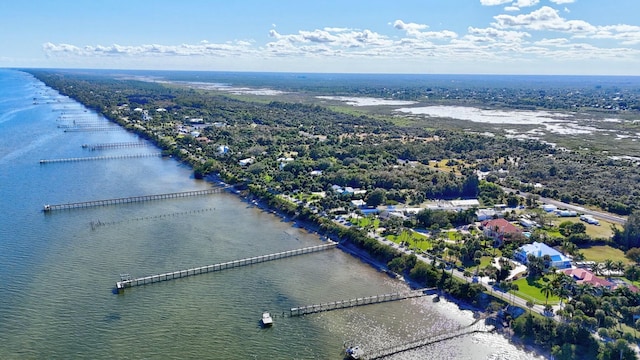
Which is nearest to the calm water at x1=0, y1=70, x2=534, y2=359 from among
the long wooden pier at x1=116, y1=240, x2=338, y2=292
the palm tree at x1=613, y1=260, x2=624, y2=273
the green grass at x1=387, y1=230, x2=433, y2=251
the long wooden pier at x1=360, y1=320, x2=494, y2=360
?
the long wooden pier at x1=360, y1=320, x2=494, y2=360

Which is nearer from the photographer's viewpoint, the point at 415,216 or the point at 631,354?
the point at 631,354

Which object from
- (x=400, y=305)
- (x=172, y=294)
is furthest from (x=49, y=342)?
(x=400, y=305)

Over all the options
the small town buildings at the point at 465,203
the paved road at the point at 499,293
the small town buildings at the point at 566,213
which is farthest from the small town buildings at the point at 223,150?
the small town buildings at the point at 566,213

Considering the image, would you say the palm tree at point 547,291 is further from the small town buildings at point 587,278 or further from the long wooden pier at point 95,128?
the long wooden pier at point 95,128

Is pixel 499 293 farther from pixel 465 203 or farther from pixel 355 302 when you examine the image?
pixel 465 203

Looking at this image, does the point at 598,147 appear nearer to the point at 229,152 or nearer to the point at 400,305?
the point at 229,152

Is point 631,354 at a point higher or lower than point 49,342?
higher

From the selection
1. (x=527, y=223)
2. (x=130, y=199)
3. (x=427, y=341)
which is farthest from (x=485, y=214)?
(x=130, y=199)

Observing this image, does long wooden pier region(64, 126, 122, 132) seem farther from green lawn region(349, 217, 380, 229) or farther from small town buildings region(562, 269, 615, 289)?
small town buildings region(562, 269, 615, 289)
